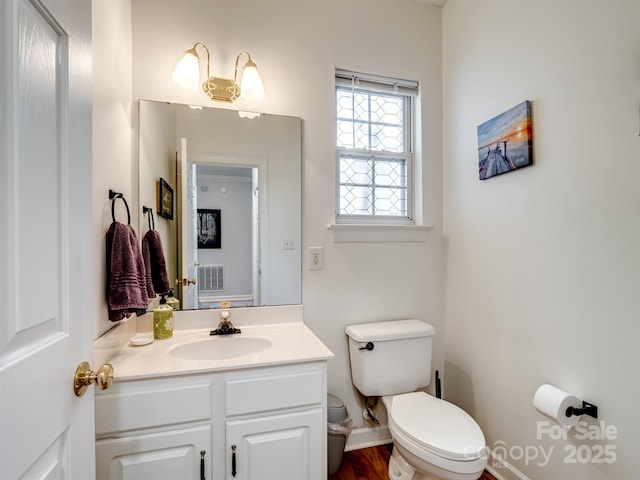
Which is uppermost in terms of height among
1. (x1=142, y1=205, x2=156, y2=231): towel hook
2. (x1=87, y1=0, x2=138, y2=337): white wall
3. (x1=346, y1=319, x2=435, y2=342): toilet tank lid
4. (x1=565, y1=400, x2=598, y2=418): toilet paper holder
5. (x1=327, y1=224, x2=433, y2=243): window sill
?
(x1=87, y1=0, x2=138, y2=337): white wall

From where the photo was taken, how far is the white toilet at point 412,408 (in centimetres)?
122

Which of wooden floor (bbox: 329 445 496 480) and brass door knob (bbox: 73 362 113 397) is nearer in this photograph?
brass door knob (bbox: 73 362 113 397)

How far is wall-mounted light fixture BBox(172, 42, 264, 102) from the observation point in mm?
1526

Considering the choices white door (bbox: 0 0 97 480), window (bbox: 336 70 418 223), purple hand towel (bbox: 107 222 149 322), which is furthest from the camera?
window (bbox: 336 70 418 223)

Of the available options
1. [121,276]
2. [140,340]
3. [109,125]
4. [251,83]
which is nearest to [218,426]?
[140,340]

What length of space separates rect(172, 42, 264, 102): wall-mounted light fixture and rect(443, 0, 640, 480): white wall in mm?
1181

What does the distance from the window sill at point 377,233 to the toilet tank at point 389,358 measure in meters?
0.50

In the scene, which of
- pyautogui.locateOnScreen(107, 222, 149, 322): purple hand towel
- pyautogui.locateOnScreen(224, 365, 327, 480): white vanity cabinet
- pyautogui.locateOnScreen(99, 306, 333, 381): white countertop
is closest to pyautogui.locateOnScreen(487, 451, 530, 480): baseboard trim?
pyautogui.locateOnScreen(224, 365, 327, 480): white vanity cabinet

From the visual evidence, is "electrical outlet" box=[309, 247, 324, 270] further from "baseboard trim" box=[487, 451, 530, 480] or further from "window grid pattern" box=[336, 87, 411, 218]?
"baseboard trim" box=[487, 451, 530, 480]

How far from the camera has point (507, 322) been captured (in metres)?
1.57

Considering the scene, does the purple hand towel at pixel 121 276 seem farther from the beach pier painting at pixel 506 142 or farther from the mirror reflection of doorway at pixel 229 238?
the beach pier painting at pixel 506 142

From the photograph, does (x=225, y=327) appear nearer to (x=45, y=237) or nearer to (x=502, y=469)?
Answer: (x=45, y=237)

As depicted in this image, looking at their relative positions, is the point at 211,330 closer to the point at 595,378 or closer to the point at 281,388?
the point at 281,388

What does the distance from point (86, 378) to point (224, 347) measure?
32.4 inches
